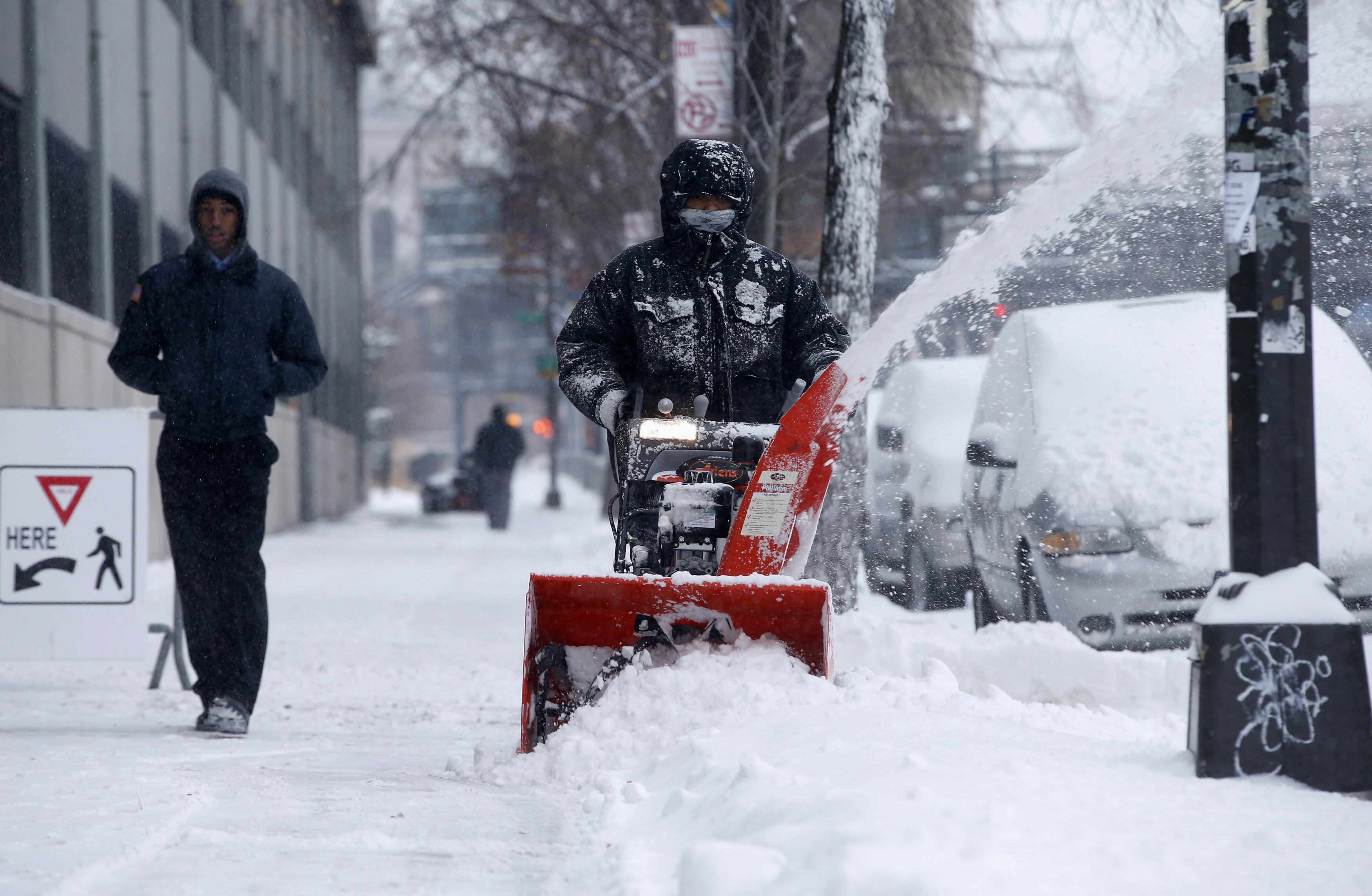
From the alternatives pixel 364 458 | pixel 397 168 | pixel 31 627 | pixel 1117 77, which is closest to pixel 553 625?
pixel 31 627

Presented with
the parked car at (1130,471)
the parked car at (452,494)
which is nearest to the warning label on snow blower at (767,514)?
the parked car at (1130,471)

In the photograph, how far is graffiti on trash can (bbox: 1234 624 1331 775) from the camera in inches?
126

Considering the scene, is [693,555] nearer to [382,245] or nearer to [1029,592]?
[1029,592]

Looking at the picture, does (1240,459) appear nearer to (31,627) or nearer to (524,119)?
(31,627)

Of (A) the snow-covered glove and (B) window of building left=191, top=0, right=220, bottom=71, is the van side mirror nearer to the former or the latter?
(A) the snow-covered glove

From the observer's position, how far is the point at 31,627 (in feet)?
20.5

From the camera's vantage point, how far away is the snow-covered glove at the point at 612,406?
4613mm

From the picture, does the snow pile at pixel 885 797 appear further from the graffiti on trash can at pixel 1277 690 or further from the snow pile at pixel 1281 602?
the snow pile at pixel 1281 602

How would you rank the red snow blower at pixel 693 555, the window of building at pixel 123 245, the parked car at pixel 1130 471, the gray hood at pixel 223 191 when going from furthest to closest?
1. the window of building at pixel 123 245
2. the parked car at pixel 1130 471
3. the gray hood at pixel 223 191
4. the red snow blower at pixel 693 555

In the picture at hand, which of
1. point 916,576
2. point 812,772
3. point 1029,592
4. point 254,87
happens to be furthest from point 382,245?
point 812,772

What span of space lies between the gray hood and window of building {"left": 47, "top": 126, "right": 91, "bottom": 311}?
631 cm

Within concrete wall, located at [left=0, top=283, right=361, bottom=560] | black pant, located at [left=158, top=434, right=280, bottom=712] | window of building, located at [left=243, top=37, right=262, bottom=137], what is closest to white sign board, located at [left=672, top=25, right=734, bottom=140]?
concrete wall, located at [left=0, top=283, right=361, bottom=560]

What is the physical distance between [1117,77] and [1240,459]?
5.77m

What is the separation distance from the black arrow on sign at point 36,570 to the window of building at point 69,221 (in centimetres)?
556
